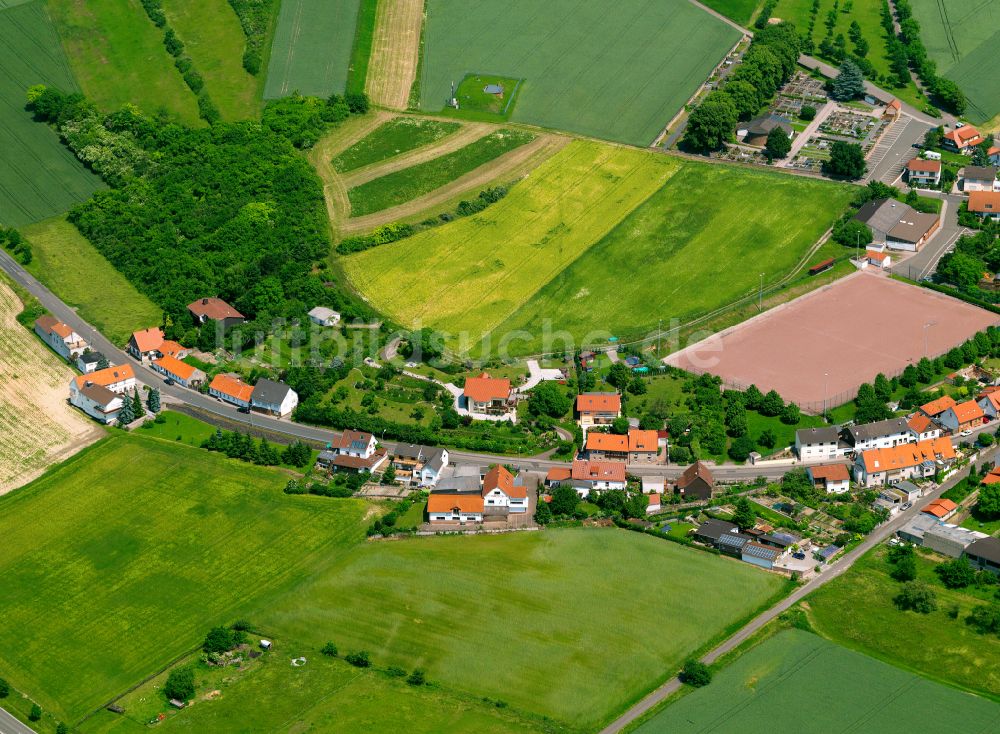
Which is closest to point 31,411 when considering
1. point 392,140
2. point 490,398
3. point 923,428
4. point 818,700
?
point 490,398

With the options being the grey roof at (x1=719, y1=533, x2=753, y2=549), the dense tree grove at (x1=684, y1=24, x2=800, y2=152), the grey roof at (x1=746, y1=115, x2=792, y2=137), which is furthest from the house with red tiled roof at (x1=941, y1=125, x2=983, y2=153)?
the grey roof at (x1=719, y1=533, x2=753, y2=549)

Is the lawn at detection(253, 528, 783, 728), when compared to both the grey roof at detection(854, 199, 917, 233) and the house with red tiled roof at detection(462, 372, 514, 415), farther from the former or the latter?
the grey roof at detection(854, 199, 917, 233)

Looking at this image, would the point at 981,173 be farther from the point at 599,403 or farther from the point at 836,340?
the point at 599,403

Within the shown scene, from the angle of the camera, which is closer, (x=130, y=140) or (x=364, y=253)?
(x=364, y=253)

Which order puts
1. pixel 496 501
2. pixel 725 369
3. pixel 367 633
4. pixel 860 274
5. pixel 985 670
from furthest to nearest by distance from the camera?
pixel 860 274 < pixel 725 369 < pixel 496 501 < pixel 367 633 < pixel 985 670

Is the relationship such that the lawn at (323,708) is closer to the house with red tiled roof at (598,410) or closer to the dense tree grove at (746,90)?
the house with red tiled roof at (598,410)

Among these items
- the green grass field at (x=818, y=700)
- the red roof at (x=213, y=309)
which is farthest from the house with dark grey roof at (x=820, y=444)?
the red roof at (x=213, y=309)

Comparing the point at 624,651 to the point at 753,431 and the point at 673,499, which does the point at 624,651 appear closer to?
the point at 673,499

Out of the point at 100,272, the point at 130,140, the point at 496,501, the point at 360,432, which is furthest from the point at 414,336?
the point at 130,140
